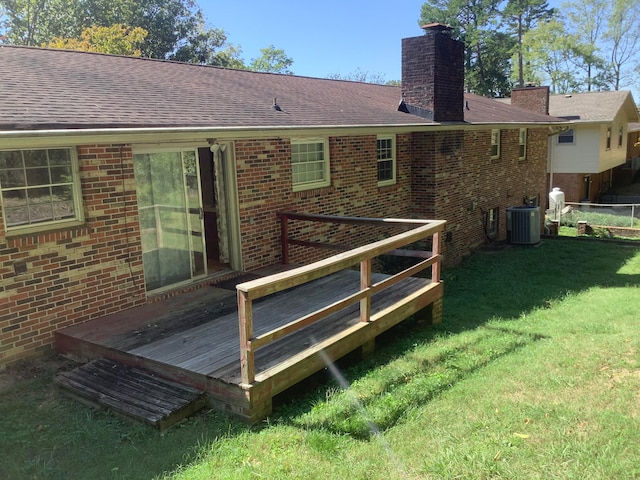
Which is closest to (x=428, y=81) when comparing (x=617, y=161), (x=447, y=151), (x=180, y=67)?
(x=447, y=151)

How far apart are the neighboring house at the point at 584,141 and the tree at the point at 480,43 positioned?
2633cm

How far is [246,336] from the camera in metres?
4.49

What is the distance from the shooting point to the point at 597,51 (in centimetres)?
4831

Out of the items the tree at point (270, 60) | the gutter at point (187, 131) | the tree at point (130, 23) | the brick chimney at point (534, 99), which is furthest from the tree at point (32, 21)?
the gutter at point (187, 131)

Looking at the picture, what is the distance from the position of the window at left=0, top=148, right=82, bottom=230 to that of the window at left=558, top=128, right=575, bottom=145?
82.4 feet

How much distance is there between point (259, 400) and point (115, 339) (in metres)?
1.92

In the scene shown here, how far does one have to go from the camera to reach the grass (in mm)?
3924

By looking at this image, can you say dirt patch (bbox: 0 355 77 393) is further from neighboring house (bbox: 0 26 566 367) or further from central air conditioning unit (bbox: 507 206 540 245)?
central air conditioning unit (bbox: 507 206 540 245)

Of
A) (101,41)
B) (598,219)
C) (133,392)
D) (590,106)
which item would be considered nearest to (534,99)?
(598,219)

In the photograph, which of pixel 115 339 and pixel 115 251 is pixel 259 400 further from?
pixel 115 251

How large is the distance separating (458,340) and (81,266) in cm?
470

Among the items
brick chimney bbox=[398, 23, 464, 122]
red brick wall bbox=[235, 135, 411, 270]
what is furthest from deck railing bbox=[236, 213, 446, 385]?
brick chimney bbox=[398, 23, 464, 122]

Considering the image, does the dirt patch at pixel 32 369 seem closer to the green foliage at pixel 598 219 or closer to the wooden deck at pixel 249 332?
the wooden deck at pixel 249 332

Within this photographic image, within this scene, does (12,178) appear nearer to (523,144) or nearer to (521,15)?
(523,144)
